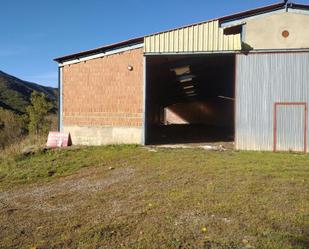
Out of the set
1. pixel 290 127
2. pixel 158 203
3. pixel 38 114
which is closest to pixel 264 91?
pixel 290 127

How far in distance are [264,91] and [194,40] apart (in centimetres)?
358

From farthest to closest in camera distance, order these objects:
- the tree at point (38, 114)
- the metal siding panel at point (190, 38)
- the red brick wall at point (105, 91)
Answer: the tree at point (38, 114) → the red brick wall at point (105, 91) → the metal siding panel at point (190, 38)

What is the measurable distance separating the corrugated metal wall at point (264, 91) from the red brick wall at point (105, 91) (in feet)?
14.4

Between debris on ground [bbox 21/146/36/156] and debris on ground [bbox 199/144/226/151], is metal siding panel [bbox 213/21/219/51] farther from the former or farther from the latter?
debris on ground [bbox 21/146/36/156]

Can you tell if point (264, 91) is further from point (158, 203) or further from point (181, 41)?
point (158, 203)

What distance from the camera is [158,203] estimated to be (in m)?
7.79

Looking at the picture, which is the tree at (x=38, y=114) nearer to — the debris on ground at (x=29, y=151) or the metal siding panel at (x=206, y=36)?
the debris on ground at (x=29, y=151)

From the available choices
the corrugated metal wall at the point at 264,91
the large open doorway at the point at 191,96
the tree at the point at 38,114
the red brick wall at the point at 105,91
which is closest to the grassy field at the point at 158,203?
the corrugated metal wall at the point at 264,91

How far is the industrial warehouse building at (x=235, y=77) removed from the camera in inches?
609

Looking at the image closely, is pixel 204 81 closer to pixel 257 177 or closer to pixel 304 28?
pixel 304 28

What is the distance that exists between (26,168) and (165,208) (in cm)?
743

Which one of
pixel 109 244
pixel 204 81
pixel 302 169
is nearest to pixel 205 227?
pixel 109 244

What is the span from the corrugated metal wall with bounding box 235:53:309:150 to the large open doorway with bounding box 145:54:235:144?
1.41m

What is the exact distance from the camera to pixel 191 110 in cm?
4044
